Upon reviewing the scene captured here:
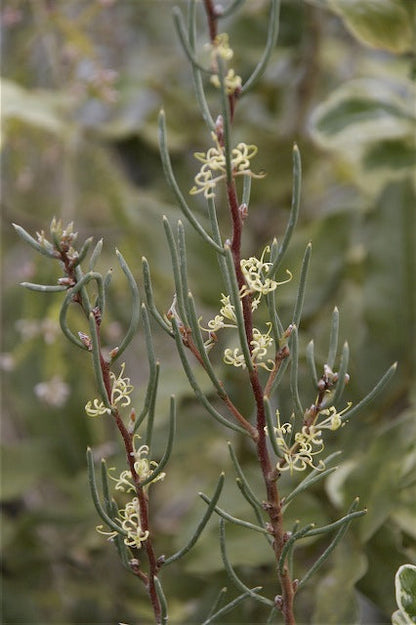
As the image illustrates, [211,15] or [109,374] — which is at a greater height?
[211,15]

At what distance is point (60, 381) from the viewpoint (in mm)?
610

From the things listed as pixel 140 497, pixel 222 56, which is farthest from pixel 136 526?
pixel 222 56

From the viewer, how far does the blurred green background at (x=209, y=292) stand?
0.50 meters

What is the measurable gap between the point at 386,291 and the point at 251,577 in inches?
8.4

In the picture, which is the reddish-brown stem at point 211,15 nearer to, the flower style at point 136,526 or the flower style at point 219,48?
the flower style at point 219,48

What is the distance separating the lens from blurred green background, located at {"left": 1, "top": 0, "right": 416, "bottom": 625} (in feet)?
1.65

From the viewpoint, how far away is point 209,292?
0.61 meters

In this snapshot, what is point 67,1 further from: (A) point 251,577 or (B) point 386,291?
(A) point 251,577

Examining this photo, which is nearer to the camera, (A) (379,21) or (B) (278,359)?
(B) (278,359)

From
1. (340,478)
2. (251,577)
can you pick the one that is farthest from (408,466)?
(251,577)

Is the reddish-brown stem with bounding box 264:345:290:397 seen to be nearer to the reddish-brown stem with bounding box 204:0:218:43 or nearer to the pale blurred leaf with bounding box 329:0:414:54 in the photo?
the reddish-brown stem with bounding box 204:0:218:43

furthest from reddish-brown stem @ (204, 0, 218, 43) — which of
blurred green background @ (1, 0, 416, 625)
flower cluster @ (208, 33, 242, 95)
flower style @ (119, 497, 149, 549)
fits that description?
blurred green background @ (1, 0, 416, 625)

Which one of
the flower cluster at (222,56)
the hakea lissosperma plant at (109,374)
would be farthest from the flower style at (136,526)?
the flower cluster at (222,56)

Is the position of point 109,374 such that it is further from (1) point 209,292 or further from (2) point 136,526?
(1) point 209,292
